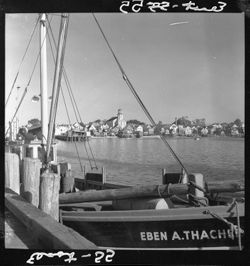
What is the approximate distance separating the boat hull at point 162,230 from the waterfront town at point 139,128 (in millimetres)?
723

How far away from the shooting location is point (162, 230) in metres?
3.82

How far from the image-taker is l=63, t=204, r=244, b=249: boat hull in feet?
11.7

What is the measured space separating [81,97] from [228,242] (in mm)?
1598

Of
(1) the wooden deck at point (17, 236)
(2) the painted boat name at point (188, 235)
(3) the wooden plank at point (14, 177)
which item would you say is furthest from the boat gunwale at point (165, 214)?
(3) the wooden plank at point (14, 177)

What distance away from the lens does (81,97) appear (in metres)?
3.54

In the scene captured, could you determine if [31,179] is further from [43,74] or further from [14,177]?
[43,74]

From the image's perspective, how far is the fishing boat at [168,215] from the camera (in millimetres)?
3545

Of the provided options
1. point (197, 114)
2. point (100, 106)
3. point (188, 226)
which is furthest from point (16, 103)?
point (188, 226)

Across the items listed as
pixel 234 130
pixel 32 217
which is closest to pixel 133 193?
pixel 32 217

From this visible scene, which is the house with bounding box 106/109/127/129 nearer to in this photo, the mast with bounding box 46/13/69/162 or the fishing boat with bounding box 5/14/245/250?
the fishing boat with bounding box 5/14/245/250

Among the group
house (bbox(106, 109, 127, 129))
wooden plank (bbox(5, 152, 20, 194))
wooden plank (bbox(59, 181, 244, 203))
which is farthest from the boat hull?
wooden plank (bbox(5, 152, 20, 194))

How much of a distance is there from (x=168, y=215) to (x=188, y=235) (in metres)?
0.24

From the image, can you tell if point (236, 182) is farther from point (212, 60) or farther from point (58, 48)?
point (58, 48)

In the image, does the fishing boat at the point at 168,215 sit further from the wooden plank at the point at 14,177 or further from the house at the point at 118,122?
the wooden plank at the point at 14,177
